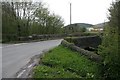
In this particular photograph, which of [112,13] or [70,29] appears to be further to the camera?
[70,29]

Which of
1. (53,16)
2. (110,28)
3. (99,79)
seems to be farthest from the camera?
(53,16)

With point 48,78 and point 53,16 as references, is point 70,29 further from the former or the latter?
point 48,78

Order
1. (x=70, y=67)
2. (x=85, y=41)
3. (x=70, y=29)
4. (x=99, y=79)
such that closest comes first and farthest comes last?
1. (x=99, y=79)
2. (x=70, y=67)
3. (x=85, y=41)
4. (x=70, y=29)

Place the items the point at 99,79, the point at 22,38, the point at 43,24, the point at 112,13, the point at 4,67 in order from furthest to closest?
the point at 43,24 < the point at 22,38 < the point at 4,67 < the point at 112,13 < the point at 99,79

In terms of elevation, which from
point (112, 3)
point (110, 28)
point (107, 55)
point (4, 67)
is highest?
point (112, 3)

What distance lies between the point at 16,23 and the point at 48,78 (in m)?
35.4

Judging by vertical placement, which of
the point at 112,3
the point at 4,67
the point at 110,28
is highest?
the point at 112,3

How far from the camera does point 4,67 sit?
1630cm

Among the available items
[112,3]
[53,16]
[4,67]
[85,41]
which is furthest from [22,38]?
[112,3]

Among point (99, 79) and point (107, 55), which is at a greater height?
point (107, 55)

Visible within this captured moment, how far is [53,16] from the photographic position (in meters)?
65.4

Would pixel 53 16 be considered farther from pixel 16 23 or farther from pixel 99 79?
pixel 99 79

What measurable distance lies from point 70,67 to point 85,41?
55.3 feet

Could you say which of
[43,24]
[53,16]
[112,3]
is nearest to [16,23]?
[43,24]
